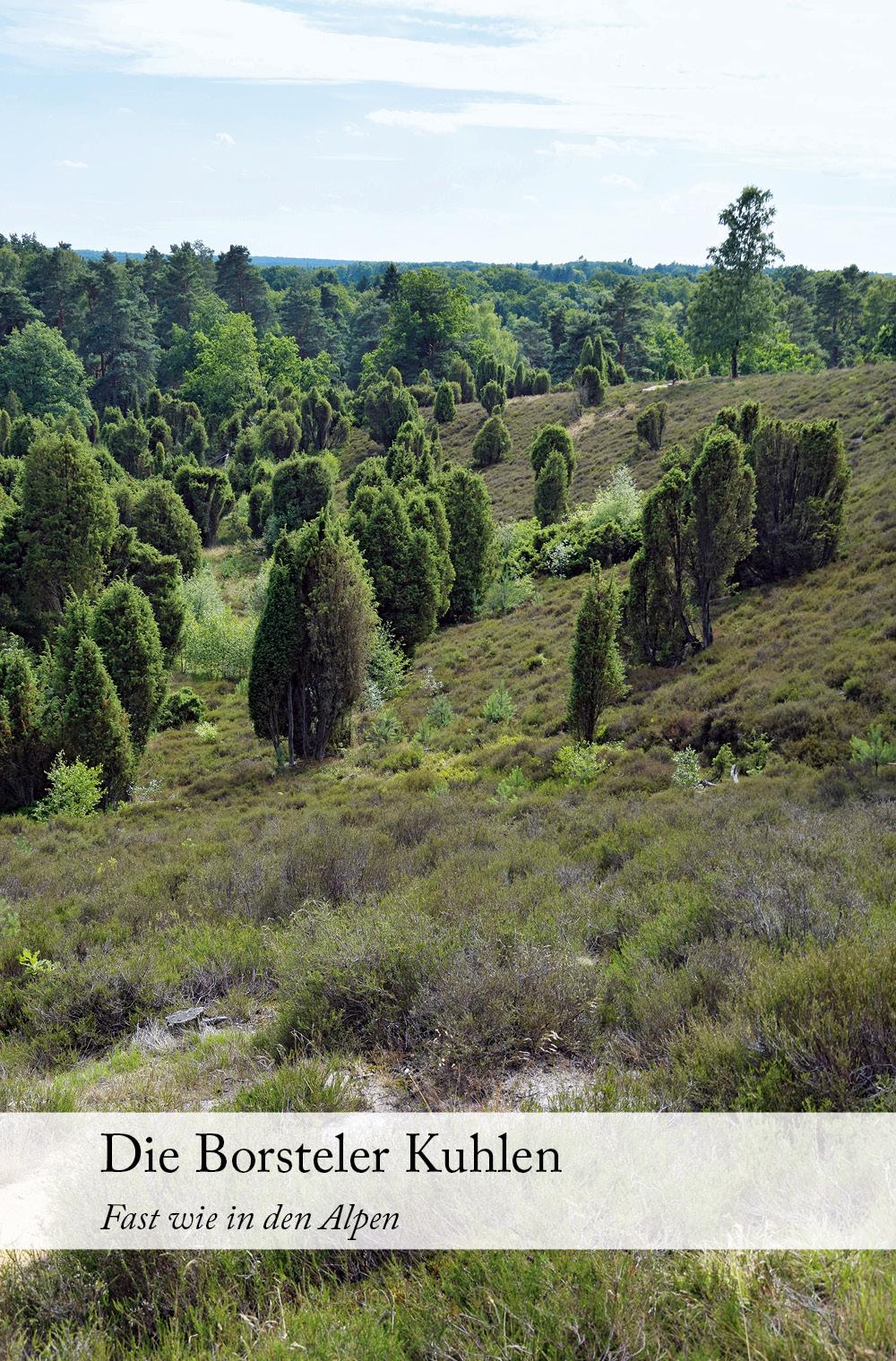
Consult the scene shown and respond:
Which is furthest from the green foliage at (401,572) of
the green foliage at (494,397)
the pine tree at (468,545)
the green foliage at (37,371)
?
the green foliage at (37,371)

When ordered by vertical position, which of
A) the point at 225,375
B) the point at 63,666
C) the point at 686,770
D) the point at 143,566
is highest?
the point at 225,375

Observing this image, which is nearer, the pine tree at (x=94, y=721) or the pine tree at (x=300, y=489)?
the pine tree at (x=94, y=721)

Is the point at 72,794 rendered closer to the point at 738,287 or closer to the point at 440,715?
the point at 440,715

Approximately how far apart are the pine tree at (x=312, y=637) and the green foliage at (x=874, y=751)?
11.7 m

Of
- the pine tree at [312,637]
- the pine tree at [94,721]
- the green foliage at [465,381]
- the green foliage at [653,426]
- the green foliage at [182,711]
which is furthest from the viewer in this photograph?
the green foliage at [465,381]

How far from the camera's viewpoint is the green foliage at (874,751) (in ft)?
37.8

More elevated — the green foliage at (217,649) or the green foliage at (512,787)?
the green foliage at (512,787)

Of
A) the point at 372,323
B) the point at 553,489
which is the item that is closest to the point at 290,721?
the point at 553,489

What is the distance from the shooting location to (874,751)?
11.7m

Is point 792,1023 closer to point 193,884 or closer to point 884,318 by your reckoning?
point 193,884

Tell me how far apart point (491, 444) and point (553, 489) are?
15270 mm

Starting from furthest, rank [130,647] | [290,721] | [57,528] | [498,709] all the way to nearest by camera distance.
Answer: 1. [57,528]
2. [290,721]
3. [498,709]
4. [130,647]

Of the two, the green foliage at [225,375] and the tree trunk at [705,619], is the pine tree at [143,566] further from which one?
the green foliage at [225,375]

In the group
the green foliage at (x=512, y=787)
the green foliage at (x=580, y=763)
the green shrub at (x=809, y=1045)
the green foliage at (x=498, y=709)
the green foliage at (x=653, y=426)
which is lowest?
A: the green foliage at (x=498, y=709)
